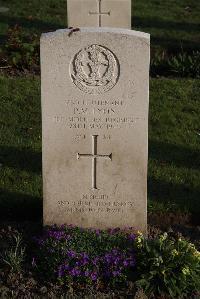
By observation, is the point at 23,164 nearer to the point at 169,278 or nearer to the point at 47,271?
the point at 47,271

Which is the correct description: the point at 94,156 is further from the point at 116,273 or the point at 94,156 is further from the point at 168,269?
the point at 168,269

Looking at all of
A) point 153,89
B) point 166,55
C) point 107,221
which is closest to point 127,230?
point 107,221

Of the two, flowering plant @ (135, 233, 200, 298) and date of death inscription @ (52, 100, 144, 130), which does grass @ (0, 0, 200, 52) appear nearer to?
date of death inscription @ (52, 100, 144, 130)

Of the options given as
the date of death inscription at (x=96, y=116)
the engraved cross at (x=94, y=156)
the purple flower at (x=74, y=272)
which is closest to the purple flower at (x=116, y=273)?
the purple flower at (x=74, y=272)

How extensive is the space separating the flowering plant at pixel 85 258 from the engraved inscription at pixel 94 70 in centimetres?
129

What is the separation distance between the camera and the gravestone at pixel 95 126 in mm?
5250

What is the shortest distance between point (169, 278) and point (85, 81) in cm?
180

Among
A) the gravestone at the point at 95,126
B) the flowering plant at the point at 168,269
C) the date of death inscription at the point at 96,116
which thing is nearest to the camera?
the flowering plant at the point at 168,269

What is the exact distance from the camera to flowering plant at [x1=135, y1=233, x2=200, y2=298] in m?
5.10

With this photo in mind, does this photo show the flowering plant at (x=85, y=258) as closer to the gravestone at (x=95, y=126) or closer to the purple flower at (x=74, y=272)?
the purple flower at (x=74, y=272)

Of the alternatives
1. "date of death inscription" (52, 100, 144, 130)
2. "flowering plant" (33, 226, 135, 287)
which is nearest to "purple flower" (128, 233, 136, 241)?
"flowering plant" (33, 226, 135, 287)

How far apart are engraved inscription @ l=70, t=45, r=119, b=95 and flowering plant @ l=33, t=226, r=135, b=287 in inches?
50.8

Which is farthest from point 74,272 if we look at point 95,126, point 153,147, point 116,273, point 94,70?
point 153,147

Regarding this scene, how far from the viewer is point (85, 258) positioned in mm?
5215
